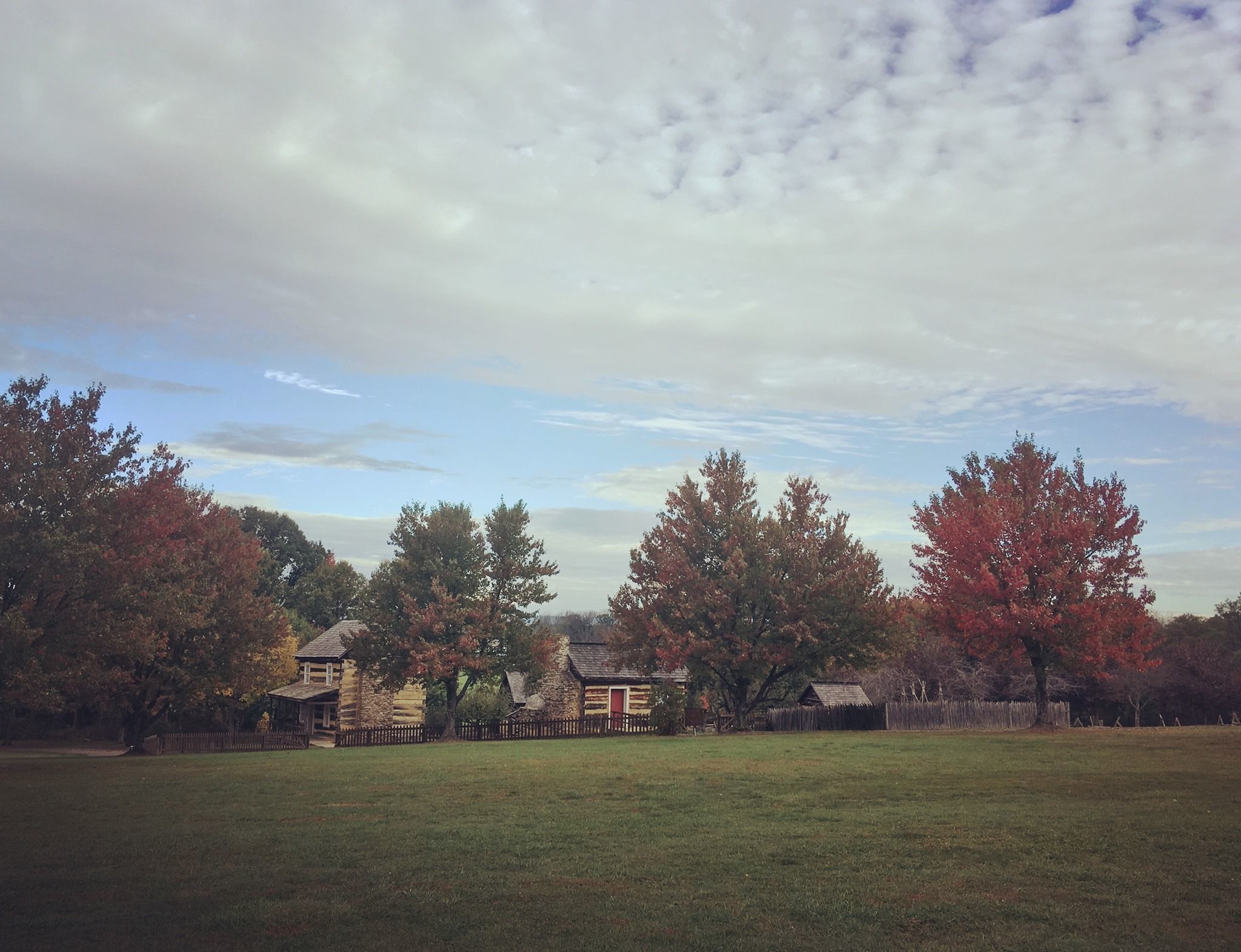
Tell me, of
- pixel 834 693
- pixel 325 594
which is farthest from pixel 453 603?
pixel 325 594

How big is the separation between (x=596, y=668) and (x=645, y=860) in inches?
1773

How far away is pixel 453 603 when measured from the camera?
46812 millimetres

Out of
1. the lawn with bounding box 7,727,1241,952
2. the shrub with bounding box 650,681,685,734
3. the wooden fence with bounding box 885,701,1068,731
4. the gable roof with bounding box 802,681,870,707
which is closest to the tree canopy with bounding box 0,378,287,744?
the lawn with bounding box 7,727,1241,952

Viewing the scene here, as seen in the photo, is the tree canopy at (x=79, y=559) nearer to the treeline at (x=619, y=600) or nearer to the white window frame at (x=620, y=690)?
the treeline at (x=619, y=600)

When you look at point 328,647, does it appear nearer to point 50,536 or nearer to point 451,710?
point 451,710

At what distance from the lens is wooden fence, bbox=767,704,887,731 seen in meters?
41.9

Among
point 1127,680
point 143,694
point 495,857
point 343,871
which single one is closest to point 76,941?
point 343,871

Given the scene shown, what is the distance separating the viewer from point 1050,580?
37.1m

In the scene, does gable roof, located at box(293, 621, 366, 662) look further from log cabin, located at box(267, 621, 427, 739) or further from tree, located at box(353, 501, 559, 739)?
tree, located at box(353, 501, 559, 739)

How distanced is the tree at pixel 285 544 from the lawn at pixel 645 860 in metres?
66.6

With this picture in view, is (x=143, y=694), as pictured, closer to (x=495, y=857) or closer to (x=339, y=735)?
(x=339, y=735)

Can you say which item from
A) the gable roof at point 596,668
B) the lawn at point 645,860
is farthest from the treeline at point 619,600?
the lawn at point 645,860

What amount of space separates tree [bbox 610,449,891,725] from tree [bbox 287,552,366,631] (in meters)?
45.1

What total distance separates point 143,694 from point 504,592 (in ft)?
61.1
